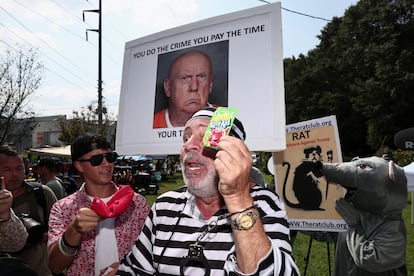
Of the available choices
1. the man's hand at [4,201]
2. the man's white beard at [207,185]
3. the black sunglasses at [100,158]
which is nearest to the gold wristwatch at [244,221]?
the man's white beard at [207,185]

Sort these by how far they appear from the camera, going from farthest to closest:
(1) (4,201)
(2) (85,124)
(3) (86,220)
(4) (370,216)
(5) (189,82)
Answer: (2) (85,124) < (4) (370,216) < (1) (4,201) < (5) (189,82) < (3) (86,220)

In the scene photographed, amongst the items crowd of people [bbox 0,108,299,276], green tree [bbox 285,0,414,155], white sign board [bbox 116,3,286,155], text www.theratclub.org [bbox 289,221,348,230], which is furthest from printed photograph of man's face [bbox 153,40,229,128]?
green tree [bbox 285,0,414,155]

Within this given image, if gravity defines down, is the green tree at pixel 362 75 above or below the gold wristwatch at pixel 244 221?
above

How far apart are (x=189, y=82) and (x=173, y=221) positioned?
2.84 ft

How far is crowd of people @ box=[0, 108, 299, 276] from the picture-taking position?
1.39 m

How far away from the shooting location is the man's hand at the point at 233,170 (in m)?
1.37

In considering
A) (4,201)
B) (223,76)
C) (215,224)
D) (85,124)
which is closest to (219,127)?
(215,224)

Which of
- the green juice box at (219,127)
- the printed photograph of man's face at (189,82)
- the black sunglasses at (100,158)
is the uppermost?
the printed photograph of man's face at (189,82)

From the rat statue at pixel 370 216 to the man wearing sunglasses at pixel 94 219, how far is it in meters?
1.50

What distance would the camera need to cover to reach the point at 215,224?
1729mm

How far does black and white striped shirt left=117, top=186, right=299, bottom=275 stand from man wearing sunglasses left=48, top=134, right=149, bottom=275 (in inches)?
12.9

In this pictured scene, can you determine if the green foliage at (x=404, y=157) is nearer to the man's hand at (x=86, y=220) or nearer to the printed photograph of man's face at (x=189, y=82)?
the printed photograph of man's face at (x=189, y=82)

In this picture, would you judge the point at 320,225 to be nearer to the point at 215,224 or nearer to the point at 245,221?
the point at 215,224

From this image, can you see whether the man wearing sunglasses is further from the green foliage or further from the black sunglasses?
the green foliage
